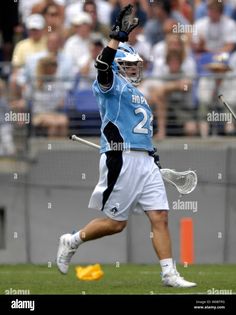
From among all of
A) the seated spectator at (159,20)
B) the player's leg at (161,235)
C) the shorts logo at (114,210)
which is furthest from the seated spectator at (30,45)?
the player's leg at (161,235)

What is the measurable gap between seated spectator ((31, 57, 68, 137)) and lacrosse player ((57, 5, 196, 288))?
6.34 m

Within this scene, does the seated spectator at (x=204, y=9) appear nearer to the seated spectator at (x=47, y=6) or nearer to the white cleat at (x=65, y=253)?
the seated spectator at (x=47, y=6)

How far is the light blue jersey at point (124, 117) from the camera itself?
42.8ft

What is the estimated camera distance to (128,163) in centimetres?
1316

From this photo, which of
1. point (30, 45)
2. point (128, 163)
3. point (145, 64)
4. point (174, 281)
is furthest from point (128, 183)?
point (30, 45)

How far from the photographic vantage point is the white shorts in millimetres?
13148

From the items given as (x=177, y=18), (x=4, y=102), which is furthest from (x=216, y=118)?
(x=4, y=102)

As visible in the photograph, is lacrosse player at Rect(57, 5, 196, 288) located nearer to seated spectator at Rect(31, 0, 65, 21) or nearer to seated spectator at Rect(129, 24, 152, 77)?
seated spectator at Rect(129, 24, 152, 77)

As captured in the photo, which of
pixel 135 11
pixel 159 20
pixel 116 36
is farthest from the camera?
pixel 135 11

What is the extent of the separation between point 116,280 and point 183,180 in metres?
1.35

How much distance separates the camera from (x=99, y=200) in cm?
1329

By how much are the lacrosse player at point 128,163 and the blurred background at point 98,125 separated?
→ 5.64 metres

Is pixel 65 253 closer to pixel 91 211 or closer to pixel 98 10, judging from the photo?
pixel 91 211

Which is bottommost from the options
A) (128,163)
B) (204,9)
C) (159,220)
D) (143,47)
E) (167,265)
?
(167,265)
